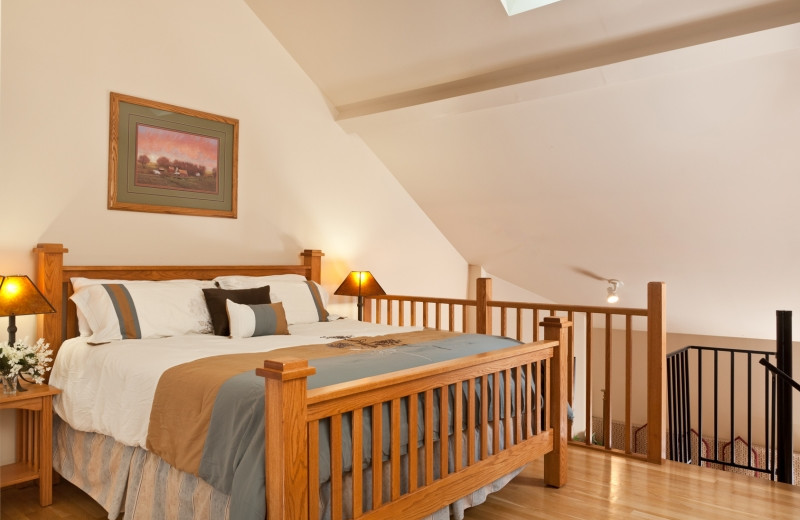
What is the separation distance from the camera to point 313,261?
4477 mm

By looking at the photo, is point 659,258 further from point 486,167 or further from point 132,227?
point 132,227

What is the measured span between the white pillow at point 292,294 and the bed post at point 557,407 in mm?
1519

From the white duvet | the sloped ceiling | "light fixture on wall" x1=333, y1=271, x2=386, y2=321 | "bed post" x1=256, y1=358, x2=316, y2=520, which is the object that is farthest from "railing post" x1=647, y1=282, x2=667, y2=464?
"bed post" x1=256, y1=358, x2=316, y2=520

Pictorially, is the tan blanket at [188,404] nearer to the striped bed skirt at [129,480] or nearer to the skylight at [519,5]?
the striped bed skirt at [129,480]

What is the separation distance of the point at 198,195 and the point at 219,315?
1013 mm

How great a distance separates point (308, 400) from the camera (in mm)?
1708

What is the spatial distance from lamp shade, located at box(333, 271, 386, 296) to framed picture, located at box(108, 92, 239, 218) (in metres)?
1.00

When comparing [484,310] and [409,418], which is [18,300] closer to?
[409,418]

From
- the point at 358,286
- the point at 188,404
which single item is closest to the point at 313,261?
the point at 358,286

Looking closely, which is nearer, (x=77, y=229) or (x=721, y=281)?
(x=77, y=229)

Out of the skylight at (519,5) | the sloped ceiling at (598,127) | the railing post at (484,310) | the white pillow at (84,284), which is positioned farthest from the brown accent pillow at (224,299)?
the skylight at (519,5)

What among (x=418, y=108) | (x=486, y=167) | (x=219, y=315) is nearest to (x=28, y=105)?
(x=219, y=315)

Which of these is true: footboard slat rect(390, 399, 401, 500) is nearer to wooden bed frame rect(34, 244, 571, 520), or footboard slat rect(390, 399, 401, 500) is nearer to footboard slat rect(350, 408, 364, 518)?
wooden bed frame rect(34, 244, 571, 520)

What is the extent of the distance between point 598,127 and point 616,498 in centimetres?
226
